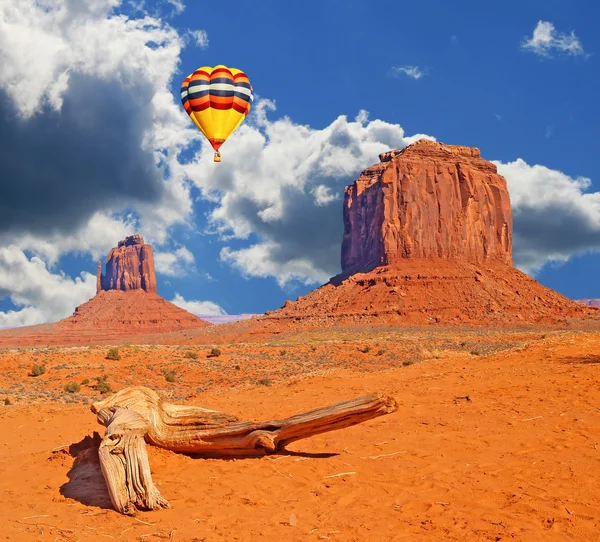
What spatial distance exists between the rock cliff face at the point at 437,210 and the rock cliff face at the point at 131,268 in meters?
72.3

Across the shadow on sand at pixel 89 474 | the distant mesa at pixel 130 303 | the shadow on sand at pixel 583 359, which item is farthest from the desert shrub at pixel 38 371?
the distant mesa at pixel 130 303

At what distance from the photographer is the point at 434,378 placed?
15.6 meters

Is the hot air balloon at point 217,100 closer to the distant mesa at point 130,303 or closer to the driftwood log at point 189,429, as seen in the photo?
the driftwood log at point 189,429

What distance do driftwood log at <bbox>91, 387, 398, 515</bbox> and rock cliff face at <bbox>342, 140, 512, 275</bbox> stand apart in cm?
9790

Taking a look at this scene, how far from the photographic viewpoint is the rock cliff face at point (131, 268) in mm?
169375

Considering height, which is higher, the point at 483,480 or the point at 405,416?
the point at 405,416

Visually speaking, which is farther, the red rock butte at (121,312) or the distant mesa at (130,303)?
the distant mesa at (130,303)

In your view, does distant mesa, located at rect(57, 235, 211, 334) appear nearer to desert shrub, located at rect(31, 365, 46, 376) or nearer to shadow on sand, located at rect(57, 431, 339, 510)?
desert shrub, located at rect(31, 365, 46, 376)

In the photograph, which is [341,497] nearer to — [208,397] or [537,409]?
[537,409]

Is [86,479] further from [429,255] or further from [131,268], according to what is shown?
[131,268]

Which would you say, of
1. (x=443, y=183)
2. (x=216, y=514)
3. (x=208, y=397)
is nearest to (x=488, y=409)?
(x=216, y=514)

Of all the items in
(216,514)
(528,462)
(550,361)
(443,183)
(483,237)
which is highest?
(443,183)

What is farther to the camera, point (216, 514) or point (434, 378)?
point (434, 378)

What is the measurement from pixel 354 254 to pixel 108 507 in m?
121
